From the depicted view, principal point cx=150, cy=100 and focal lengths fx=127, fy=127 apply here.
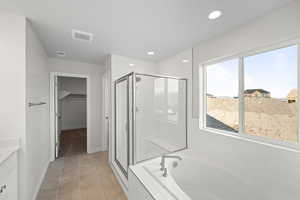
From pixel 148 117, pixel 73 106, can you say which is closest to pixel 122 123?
pixel 148 117

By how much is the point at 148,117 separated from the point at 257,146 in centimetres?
157

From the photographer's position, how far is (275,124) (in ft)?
4.85

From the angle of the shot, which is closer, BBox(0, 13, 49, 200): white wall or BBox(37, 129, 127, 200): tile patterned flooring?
BBox(0, 13, 49, 200): white wall

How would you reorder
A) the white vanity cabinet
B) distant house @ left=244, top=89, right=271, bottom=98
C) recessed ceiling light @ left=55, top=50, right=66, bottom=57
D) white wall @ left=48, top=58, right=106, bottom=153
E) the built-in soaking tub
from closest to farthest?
the white vanity cabinet
the built-in soaking tub
distant house @ left=244, top=89, right=271, bottom=98
recessed ceiling light @ left=55, top=50, right=66, bottom=57
white wall @ left=48, top=58, right=106, bottom=153

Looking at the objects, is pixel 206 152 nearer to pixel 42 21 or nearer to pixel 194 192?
pixel 194 192

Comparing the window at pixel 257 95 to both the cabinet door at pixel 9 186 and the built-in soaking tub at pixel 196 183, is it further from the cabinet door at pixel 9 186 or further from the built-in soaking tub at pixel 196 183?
the cabinet door at pixel 9 186

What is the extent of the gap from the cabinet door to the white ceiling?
1692 mm

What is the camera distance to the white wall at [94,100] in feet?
10.4

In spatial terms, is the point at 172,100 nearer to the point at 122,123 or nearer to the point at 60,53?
the point at 122,123

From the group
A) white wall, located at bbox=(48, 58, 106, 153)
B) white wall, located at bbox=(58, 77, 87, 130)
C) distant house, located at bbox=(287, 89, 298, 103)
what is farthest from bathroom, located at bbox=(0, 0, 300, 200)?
white wall, located at bbox=(58, 77, 87, 130)

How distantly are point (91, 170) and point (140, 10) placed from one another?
276cm

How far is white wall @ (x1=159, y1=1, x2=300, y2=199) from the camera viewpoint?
4.17ft

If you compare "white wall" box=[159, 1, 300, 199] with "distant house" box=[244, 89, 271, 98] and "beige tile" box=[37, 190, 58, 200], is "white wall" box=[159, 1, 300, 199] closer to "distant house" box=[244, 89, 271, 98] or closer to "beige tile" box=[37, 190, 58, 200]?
"distant house" box=[244, 89, 271, 98]

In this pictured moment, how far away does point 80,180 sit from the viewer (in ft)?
6.98
